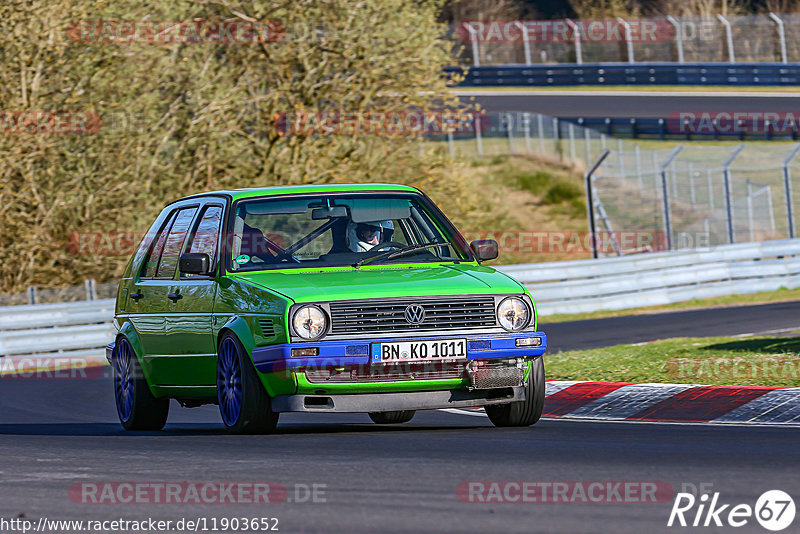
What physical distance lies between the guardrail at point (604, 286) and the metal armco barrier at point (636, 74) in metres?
23.6

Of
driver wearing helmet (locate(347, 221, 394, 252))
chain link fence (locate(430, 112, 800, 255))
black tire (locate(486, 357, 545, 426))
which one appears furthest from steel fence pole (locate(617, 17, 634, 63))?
black tire (locate(486, 357, 545, 426))

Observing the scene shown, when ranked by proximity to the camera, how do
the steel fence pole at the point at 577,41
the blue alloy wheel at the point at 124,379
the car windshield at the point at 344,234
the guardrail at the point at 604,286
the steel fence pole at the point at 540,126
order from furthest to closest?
1. the steel fence pole at the point at 577,41
2. the steel fence pole at the point at 540,126
3. the guardrail at the point at 604,286
4. the blue alloy wheel at the point at 124,379
5. the car windshield at the point at 344,234

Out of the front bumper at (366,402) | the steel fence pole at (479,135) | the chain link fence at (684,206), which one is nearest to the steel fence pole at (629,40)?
the steel fence pole at (479,135)

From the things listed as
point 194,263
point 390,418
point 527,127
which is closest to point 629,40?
point 527,127

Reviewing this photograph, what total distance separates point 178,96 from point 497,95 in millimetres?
27760

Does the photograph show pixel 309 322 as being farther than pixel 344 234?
No

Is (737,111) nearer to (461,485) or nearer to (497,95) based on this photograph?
(497,95)

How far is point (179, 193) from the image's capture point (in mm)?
25281

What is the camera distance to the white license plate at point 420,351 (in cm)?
866

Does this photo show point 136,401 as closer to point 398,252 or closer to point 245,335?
point 245,335

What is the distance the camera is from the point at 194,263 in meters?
9.56

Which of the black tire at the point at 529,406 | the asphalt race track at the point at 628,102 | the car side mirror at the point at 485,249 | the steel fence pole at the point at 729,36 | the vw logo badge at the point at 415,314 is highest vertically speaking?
the steel fence pole at the point at 729,36

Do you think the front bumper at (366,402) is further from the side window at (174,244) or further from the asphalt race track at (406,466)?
the side window at (174,244)

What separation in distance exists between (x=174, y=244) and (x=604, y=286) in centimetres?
1513
